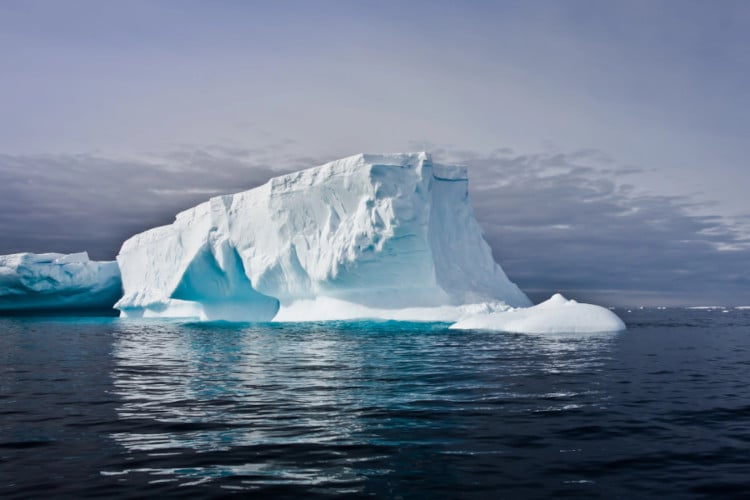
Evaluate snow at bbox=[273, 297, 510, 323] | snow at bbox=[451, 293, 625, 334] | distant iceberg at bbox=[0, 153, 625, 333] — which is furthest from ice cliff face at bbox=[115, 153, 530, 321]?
snow at bbox=[451, 293, 625, 334]

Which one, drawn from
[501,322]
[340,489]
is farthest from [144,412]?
[501,322]

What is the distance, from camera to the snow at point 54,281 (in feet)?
132

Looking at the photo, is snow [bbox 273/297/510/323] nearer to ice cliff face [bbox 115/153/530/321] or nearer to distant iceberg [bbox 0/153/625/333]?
distant iceberg [bbox 0/153/625/333]

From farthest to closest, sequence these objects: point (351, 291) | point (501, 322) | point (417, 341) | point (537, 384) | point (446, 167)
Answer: point (446, 167), point (351, 291), point (501, 322), point (417, 341), point (537, 384)

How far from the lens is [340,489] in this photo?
→ 4.38m

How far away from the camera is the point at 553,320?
842 inches

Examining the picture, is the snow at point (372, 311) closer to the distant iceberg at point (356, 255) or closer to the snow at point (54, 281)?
the distant iceberg at point (356, 255)

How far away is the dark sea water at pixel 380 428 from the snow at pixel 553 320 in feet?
26.7

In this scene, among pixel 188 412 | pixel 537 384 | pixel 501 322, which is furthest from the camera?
pixel 501 322

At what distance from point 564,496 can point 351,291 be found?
24367 millimetres

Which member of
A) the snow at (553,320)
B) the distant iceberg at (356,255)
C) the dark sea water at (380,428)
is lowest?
the dark sea water at (380,428)

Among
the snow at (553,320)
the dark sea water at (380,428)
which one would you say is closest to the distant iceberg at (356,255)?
the snow at (553,320)

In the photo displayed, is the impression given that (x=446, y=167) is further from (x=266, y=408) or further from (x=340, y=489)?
(x=340, y=489)

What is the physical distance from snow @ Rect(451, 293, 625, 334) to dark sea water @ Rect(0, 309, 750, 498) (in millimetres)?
8144
